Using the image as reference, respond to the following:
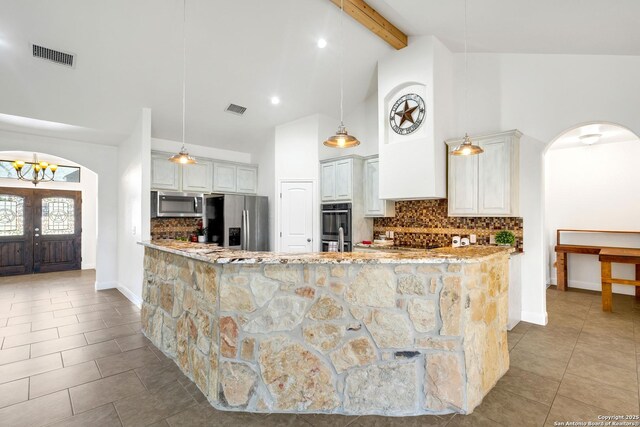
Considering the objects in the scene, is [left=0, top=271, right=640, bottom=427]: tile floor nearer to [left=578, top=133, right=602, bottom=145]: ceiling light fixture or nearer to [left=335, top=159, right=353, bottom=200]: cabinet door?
[left=578, top=133, right=602, bottom=145]: ceiling light fixture

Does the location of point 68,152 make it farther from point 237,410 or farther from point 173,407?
point 237,410

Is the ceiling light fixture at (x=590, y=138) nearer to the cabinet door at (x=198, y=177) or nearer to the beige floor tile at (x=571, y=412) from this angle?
the beige floor tile at (x=571, y=412)

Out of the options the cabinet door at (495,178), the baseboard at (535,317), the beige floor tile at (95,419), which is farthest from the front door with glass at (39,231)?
the baseboard at (535,317)

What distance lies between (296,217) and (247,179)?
59.9 inches

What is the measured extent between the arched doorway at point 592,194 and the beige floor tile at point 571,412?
4.22m

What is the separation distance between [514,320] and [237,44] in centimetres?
504

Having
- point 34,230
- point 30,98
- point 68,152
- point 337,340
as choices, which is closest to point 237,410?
point 337,340

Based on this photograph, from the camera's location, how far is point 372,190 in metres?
5.31

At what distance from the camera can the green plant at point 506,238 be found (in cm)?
406

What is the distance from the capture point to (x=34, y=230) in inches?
294

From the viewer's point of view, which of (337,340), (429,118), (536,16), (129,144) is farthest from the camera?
(129,144)

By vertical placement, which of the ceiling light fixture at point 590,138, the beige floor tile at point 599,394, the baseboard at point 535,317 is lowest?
the beige floor tile at point 599,394

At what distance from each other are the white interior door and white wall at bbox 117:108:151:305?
225 cm

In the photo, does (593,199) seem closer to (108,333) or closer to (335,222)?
(335,222)
